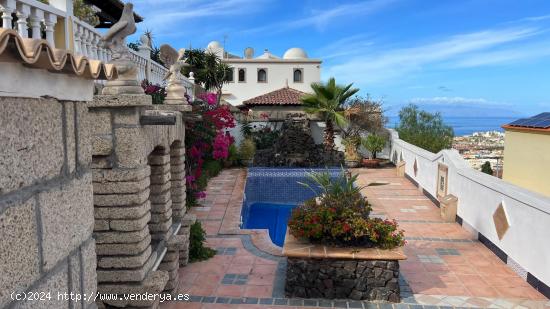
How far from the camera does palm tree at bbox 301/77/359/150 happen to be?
1764 cm

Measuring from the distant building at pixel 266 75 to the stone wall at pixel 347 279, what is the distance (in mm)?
29754

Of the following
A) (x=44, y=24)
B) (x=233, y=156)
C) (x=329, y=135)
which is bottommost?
(x=233, y=156)

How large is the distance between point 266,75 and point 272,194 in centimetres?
2251

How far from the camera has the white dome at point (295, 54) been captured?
3731 cm

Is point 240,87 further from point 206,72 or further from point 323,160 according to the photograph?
point 323,160

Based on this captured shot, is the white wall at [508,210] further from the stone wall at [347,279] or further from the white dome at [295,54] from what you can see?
the white dome at [295,54]

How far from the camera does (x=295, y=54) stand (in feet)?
123

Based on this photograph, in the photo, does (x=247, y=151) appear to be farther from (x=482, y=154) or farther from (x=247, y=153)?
(x=482, y=154)

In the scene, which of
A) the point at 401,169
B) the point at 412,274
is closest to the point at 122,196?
the point at 412,274

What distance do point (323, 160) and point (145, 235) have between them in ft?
39.6

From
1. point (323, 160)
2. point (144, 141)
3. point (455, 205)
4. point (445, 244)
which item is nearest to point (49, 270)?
point (144, 141)

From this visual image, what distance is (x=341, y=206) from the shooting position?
6.06 m

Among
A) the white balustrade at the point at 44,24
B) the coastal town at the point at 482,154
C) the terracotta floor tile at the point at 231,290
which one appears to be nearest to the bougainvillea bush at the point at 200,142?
the white balustrade at the point at 44,24

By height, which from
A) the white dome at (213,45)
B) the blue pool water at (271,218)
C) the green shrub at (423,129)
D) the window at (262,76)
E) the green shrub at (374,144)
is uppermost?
the white dome at (213,45)
